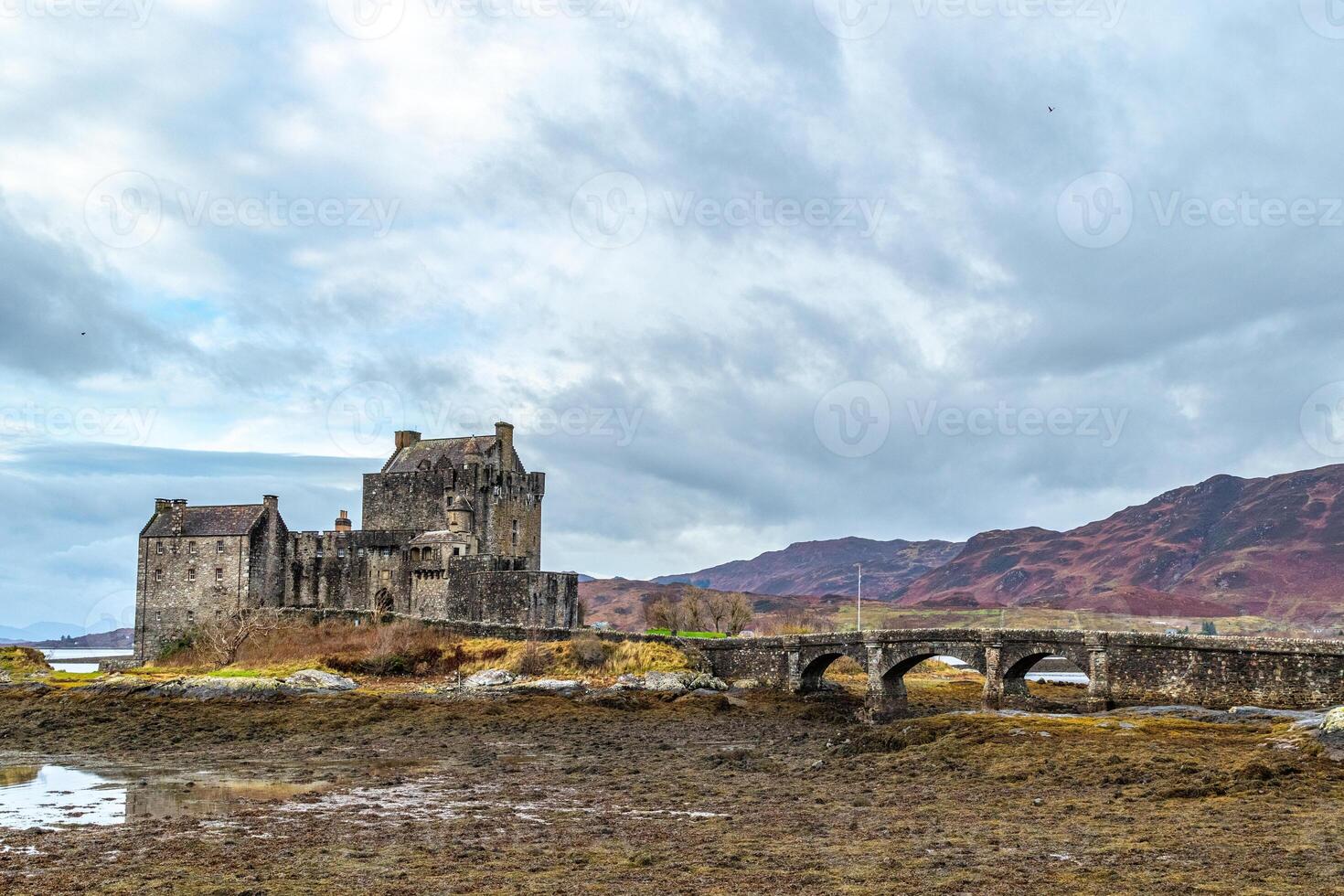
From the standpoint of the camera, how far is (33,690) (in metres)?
59.9

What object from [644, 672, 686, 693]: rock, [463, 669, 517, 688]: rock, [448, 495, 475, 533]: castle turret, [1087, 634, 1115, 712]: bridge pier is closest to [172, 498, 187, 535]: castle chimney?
[448, 495, 475, 533]: castle turret

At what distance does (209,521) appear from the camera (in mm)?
79375

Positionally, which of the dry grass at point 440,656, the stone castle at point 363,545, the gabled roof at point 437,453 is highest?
the gabled roof at point 437,453

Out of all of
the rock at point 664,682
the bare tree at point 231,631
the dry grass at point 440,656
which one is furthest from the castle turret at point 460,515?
the rock at point 664,682

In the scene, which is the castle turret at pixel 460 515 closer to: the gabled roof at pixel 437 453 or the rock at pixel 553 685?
the gabled roof at pixel 437 453

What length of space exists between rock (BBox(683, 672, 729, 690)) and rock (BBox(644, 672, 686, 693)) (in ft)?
1.14

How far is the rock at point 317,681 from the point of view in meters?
56.7

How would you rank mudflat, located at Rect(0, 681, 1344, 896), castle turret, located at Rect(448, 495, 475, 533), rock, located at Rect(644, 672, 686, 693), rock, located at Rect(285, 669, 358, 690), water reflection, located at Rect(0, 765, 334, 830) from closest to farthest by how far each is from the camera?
mudflat, located at Rect(0, 681, 1344, 896) < water reflection, located at Rect(0, 765, 334, 830) < rock, located at Rect(285, 669, 358, 690) < rock, located at Rect(644, 672, 686, 693) < castle turret, located at Rect(448, 495, 475, 533)

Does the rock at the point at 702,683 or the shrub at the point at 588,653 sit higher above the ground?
the shrub at the point at 588,653

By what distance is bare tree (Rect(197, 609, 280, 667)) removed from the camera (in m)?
67.9

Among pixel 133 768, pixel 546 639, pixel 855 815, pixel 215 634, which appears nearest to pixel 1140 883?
pixel 855 815

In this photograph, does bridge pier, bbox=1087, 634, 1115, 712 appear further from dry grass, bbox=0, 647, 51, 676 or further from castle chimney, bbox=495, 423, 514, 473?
dry grass, bbox=0, 647, 51, 676

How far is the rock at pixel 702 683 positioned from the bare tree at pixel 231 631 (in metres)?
28.0

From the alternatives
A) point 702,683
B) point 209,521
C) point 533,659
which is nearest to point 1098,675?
point 702,683
